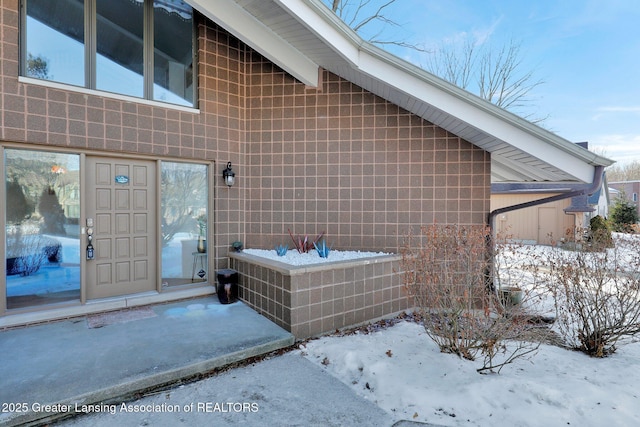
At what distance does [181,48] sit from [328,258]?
4.20 meters

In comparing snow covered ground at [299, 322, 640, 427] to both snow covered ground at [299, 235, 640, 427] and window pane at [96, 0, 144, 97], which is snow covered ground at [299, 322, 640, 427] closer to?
snow covered ground at [299, 235, 640, 427]

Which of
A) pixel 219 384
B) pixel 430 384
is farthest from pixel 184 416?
pixel 430 384

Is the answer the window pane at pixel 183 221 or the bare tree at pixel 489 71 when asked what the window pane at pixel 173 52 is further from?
the bare tree at pixel 489 71

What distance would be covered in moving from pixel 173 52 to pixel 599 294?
682 centimetres

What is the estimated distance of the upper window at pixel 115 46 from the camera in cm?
418

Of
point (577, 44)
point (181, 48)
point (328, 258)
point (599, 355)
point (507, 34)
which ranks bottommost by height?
point (599, 355)

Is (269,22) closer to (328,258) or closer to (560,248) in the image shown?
(328,258)

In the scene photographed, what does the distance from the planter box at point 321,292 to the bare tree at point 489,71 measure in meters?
12.2

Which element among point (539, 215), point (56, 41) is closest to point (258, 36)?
point (56, 41)

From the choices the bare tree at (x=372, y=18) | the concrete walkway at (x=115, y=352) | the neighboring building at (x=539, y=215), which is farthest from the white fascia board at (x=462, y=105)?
the neighboring building at (x=539, y=215)

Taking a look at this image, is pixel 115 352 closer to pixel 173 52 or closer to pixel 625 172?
pixel 173 52

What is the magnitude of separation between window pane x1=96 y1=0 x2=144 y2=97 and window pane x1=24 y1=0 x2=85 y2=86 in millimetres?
228

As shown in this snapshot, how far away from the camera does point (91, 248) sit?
4.47 metres

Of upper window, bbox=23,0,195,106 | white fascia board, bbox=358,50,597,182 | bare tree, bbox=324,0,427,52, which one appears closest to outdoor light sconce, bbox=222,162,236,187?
upper window, bbox=23,0,195,106
